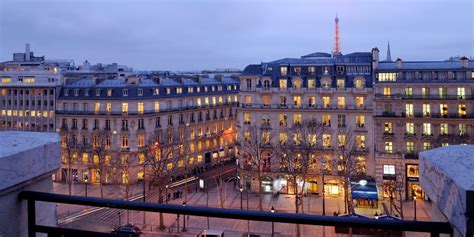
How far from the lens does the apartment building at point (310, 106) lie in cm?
4541

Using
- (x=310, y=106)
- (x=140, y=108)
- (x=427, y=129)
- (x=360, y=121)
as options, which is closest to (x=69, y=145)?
(x=140, y=108)

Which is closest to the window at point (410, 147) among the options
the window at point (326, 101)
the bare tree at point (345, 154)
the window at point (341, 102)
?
the bare tree at point (345, 154)

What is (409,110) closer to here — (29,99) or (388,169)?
(388,169)

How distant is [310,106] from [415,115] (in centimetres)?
1007

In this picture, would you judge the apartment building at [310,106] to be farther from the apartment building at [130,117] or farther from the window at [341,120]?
the apartment building at [130,117]

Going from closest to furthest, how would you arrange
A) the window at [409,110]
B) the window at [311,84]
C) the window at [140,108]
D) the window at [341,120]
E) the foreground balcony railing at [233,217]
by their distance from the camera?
the foreground balcony railing at [233,217] → the window at [409,110] → the window at [341,120] → the window at [311,84] → the window at [140,108]

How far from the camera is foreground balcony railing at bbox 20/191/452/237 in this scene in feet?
11.3

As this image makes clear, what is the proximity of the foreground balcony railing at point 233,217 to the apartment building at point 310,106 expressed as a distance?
140ft

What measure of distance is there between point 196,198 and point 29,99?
27.2 metres

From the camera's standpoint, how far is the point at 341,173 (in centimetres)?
4194

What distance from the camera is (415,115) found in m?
43.8

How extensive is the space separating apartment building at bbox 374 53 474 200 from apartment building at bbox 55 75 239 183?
24094 mm

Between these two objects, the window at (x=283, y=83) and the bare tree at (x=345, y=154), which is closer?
the bare tree at (x=345, y=154)

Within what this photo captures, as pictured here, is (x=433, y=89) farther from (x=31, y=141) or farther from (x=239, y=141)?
(x=31, y=141)
